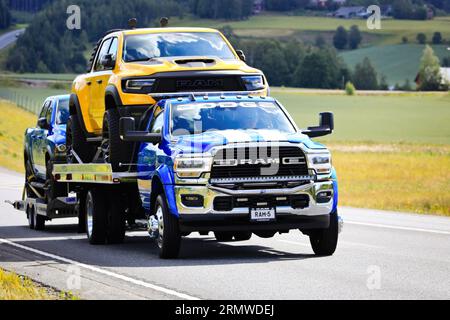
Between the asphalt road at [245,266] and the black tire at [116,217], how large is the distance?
0.74ft

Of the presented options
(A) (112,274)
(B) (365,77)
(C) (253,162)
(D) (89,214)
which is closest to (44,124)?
(D) (89,214)

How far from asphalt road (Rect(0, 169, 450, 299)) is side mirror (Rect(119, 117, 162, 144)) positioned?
1541 millimetres

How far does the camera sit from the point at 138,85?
58.3 ft

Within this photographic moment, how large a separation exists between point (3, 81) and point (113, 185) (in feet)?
415

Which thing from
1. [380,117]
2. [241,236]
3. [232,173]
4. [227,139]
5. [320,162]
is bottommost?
[380,117]

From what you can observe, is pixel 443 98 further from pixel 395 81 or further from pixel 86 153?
pixel 86 153

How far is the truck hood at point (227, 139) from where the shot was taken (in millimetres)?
15578

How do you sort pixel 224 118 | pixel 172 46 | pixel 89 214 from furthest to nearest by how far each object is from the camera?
pixel 89 214, pixel 172 46, pixel 224 118

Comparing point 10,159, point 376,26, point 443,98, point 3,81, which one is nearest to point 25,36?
point 3,81

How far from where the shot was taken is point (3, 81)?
14250 cm

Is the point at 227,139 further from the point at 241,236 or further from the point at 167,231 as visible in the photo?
the point at 241,236

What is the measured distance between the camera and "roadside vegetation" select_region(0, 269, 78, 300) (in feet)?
39.0

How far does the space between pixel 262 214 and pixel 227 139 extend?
1.02 meters

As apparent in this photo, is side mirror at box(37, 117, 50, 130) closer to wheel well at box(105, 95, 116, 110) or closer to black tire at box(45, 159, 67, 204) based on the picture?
black tire at box(45, 159, 67, 204)
